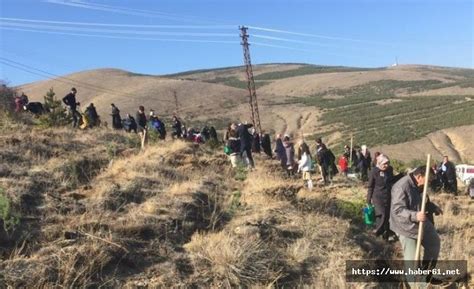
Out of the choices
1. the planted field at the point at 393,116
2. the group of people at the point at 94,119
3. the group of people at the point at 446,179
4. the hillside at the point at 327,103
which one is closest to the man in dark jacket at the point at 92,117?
the group of people at the point at 94,119

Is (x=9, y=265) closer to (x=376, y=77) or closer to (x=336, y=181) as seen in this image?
(x=336, y=181)

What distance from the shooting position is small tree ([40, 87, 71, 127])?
1577 centimetres

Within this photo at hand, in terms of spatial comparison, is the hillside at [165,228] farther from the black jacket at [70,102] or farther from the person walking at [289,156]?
the black jacket at [70,102]

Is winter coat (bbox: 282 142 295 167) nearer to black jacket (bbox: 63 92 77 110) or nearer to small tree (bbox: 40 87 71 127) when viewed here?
black jacket (bbox: 63 92 77 110)

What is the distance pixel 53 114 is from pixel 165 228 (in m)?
10.9

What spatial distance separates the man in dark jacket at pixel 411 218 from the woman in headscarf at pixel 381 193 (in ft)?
5.34

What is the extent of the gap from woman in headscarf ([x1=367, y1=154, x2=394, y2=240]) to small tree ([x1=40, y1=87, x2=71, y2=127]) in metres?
10.0

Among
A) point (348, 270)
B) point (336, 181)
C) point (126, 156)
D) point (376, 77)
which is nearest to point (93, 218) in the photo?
point (348, 270)

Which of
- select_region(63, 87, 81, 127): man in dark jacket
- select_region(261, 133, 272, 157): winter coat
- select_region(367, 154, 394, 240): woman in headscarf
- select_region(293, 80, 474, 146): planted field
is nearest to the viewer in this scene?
select_region(367, 154, 394, 240): woman in headscarf

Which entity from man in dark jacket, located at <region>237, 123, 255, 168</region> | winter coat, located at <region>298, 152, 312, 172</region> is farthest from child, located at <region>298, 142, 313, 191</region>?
man in dark jacket, located at <region>237, 123, 255, 168</region>

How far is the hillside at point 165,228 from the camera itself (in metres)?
5.87

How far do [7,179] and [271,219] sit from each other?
3.82 metres

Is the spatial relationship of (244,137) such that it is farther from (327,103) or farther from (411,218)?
(327,103)

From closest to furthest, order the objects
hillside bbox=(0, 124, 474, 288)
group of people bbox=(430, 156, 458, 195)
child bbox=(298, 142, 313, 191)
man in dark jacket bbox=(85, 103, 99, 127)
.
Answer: hillside bbox=(0, 124, 474, 288), child bbox=(298, 142, 313, 191), man in dark jacket bbox=(85, 103, 99, 127), group of people bbox=(430, 156, 458, 195)
